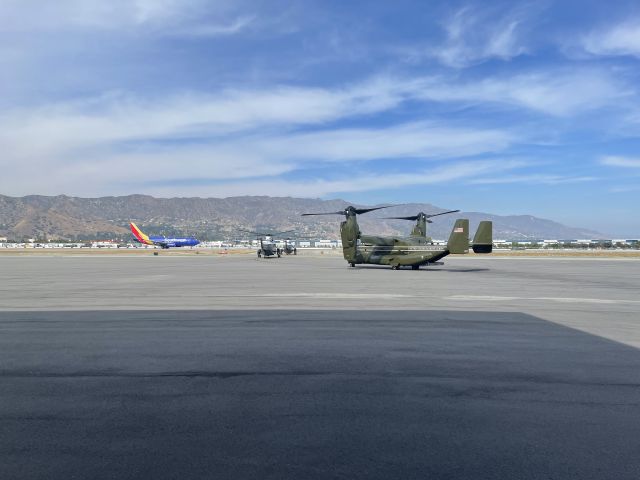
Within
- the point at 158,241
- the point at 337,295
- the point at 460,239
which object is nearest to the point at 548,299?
the point at 337,295

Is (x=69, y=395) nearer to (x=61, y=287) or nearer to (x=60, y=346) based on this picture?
(x=60, y=346)

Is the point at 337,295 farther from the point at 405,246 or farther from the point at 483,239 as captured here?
the point at 483,239

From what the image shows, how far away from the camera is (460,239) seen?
3562 cm

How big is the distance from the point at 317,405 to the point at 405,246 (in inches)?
1324

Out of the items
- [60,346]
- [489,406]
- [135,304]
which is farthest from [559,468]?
[135,304]

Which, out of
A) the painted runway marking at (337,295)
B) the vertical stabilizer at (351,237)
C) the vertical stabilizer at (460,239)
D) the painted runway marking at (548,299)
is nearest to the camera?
the painted runway marking at (548,299)

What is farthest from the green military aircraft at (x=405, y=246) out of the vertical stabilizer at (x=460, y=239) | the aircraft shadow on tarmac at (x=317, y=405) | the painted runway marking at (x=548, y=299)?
the aircraft shadow on tarmac at (x=317, y=405)

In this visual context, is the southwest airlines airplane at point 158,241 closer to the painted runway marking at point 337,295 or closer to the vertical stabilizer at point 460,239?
the vertical stabilizer at point 460,239

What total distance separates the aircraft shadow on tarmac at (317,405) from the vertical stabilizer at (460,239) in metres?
24.4

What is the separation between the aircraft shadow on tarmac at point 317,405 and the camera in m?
4.77

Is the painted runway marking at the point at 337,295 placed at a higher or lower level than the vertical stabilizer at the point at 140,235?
lower

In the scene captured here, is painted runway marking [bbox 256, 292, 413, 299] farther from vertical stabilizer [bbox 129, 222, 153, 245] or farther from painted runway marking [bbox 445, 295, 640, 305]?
vertical stabilizer [bbox 129, 222, 153, 245]

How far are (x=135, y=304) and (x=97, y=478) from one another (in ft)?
43.3

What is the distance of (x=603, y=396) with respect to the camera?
6.80m
